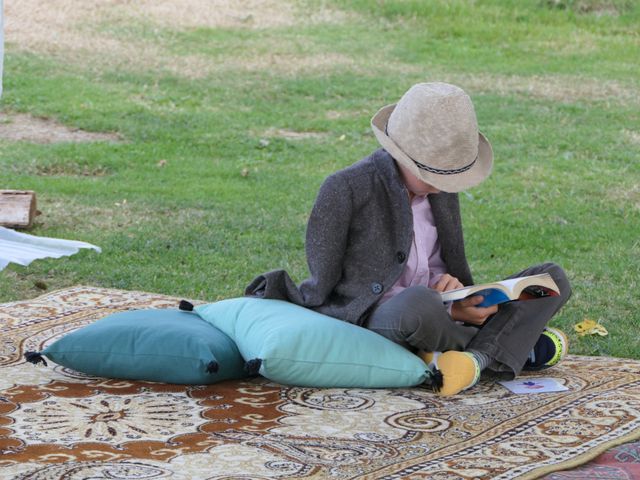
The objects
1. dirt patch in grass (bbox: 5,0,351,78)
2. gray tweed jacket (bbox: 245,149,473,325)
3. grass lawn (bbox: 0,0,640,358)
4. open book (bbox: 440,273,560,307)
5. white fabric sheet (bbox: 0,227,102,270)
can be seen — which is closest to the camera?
open book (bbox: 440,273,560,307)

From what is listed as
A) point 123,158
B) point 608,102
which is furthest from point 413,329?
point 608,102

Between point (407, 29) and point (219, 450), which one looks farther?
point (407, 29)

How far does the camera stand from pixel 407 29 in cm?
1675

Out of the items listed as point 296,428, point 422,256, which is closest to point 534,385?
point 422,256

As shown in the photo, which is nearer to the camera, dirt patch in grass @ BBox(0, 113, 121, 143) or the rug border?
the rug border

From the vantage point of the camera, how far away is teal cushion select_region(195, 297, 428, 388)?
4648 mm

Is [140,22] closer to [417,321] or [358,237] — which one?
[358,237]

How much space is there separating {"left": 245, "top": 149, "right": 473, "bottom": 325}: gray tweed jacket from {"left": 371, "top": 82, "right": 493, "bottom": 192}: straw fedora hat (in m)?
0.15

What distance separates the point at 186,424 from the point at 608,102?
387 inches

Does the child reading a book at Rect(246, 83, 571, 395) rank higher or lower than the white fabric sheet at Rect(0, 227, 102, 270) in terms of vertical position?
higher

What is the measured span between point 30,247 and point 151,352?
2.82m

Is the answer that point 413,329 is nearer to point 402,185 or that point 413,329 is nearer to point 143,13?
point 402,185

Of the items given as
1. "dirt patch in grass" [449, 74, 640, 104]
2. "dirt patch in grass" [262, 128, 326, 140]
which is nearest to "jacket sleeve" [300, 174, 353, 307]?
"dirt patch in grass" [262, 128, 326, 140]

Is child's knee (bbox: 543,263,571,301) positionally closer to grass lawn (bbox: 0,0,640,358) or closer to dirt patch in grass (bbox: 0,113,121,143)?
grass lawn (bbox: 0,0,640,358)
